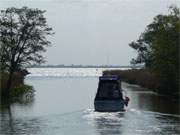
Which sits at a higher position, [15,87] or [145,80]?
[15,87]

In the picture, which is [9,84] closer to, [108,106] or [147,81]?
[108,106]

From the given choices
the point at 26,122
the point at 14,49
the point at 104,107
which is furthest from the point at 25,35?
the point at 26,122

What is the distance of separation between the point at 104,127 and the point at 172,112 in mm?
12124

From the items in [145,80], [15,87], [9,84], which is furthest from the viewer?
[145,80]

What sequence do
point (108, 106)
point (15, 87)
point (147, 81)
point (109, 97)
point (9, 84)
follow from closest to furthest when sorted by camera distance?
point (108, 106) < point (109, 97) < point (9, 84) < point (15, 87) < point (147, 81)

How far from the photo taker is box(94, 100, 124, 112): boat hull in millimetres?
38844

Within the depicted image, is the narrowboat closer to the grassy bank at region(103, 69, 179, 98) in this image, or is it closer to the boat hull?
the boat hull

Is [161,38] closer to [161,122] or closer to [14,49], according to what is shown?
[14,49]

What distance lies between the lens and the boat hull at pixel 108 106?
3884 cm

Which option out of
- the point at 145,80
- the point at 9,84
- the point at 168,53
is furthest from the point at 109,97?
the point at 145,80

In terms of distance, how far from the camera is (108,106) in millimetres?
38844

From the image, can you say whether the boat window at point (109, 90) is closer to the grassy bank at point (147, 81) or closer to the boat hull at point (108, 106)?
the boat hull at point (108, 106)

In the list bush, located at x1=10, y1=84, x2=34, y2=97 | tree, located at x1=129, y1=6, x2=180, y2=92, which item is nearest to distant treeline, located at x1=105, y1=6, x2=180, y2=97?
tree, located at x1=129, y1=6, x2=180, y2=92

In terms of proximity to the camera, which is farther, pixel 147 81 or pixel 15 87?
pixel 147 81
